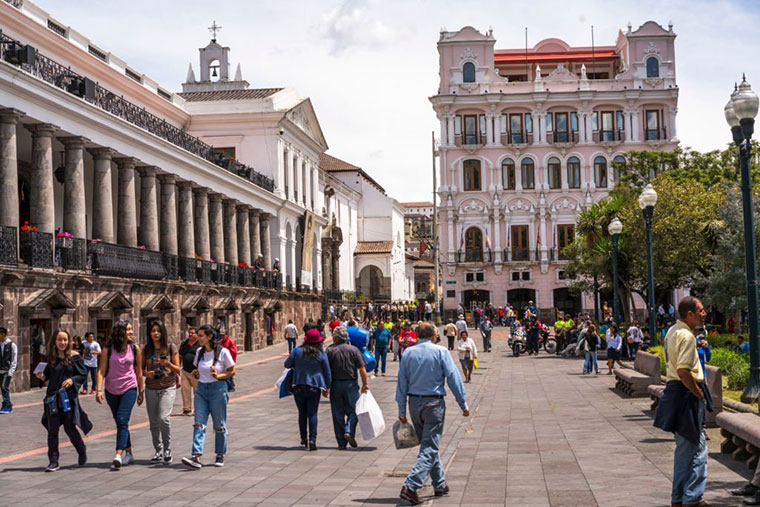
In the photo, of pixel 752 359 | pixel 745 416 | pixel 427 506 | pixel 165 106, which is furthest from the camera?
pixel 165 106

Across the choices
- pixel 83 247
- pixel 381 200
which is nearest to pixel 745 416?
pixel 83 247

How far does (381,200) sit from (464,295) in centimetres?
2233

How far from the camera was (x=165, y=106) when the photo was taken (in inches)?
1825

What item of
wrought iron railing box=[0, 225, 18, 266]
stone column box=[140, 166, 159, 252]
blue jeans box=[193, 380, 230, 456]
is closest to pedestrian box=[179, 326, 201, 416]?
blue jeans box=[193, 380, 230, 456]

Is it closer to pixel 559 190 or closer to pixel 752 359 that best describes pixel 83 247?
pixel 752 359

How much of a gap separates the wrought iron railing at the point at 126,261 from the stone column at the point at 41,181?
2.27 metres

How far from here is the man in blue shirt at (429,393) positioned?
8891mm

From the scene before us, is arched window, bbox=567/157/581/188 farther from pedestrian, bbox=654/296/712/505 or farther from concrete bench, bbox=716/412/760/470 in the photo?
pedestrian, bbox=654/296/712/505

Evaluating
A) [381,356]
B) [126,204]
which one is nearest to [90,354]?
[381,356]

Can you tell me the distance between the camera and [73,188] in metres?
27.6

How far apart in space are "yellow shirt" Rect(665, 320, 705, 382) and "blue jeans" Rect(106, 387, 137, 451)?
5.97 metres

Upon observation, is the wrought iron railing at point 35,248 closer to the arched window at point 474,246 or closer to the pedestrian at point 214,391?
the pedestrian at point 214,391

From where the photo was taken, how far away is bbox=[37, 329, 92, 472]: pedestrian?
10648 millimetres

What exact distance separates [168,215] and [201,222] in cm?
403
